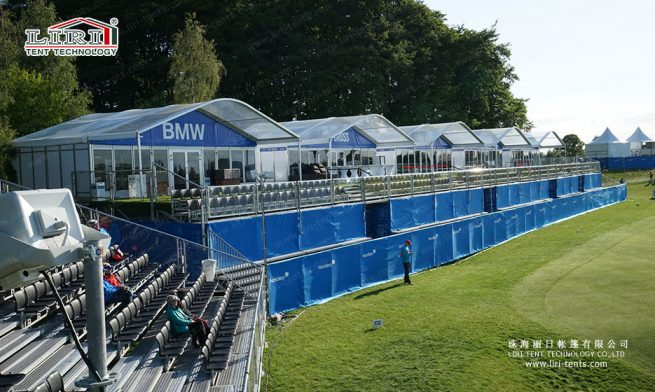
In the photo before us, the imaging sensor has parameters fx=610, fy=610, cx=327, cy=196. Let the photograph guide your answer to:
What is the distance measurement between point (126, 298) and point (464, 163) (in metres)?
43.1

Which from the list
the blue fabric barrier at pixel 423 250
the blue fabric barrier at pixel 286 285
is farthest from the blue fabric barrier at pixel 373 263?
the blue fabric barrier at pixel 286 285

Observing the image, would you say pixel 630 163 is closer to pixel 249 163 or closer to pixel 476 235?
pixel 476 235

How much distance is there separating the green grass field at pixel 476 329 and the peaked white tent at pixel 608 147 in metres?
68.8

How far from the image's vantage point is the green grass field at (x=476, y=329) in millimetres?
11711

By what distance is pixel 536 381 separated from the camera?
11625 mm

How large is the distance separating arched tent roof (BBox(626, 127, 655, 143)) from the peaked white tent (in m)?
2.62

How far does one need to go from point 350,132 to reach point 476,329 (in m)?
22.3

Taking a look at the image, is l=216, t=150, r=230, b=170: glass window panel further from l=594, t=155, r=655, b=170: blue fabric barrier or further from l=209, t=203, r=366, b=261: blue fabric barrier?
l=594, t=155, r=655, b=170: blue fabric barrier

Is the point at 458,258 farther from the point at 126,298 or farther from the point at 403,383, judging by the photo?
the point at 126,298

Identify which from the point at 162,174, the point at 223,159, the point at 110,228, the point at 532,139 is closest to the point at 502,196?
the point at 223,159

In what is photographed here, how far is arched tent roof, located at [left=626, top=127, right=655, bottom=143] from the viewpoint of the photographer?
8875cm

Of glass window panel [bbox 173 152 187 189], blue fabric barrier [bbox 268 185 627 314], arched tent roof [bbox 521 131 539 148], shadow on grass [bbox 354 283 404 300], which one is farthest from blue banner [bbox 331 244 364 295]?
arched tent roof [bbox 521 131 539 148]

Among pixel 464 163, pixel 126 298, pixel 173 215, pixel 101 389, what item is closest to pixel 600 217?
pixel 464 163

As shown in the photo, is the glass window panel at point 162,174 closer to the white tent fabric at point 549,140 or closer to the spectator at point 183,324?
the spectator at point 183,324
